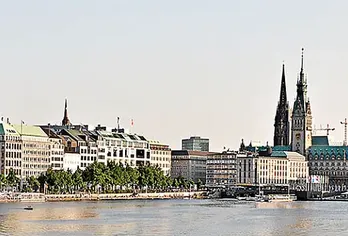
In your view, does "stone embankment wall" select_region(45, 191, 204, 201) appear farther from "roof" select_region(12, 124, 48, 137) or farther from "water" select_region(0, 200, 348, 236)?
"water" select_region(0, 200, 348, 236)

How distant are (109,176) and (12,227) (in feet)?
265

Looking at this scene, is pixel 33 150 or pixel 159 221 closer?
pixel 159 221

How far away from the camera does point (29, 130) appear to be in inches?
7352

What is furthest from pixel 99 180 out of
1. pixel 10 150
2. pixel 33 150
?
pixel 10 150

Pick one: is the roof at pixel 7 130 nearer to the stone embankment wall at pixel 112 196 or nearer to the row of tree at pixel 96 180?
the row of tree at pixel 96 180

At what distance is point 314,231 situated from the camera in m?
103

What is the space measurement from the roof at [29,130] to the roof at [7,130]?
5.57ft

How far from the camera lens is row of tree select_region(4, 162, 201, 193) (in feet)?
560

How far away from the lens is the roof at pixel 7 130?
179m

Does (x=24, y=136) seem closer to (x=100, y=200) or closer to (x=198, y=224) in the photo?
(x=100, y=200)

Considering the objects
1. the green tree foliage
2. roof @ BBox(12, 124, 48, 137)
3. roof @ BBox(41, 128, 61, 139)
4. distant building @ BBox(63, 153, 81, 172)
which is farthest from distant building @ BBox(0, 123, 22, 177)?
distant building @ BBox(63, 153, 81, 172)

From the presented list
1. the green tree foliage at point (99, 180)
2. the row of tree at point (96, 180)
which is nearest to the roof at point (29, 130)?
the row of tree at point (96, 180)

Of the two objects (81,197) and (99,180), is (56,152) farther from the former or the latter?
(81,197)

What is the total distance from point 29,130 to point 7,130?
6.86 m
